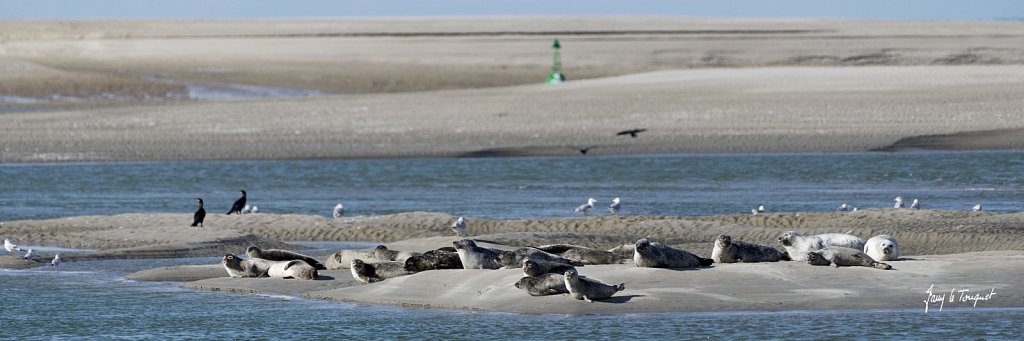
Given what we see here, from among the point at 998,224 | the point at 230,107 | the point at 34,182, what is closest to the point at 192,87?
the point at 230,107

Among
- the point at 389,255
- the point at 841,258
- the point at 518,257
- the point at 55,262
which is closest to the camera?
the point at 841,258

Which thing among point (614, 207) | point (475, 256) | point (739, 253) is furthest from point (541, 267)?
point (614, 207)

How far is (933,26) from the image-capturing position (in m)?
86.9

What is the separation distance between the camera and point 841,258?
12.8 m

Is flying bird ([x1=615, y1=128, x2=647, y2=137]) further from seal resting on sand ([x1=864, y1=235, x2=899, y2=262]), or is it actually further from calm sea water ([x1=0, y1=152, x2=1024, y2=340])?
seal resting on sand ([x1=864, y1=235, x2=899, y2=262])

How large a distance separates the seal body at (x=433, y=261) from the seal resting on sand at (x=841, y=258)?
115 inches

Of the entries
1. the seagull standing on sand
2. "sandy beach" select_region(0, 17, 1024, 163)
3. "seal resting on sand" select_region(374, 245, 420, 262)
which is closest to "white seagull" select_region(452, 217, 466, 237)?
the seagull standing on sand

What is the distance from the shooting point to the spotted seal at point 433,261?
1369cm

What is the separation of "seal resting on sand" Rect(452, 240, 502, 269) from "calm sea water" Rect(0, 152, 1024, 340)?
1103 mm

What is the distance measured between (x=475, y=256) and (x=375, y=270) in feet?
3.19

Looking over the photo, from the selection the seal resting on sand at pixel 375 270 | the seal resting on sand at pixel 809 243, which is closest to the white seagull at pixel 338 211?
the seal resting on sand at pixel 375 270

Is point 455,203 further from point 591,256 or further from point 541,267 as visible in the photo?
point 541,267

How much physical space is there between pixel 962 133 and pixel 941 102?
14.4 feet

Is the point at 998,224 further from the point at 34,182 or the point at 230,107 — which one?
the point at 230,107
